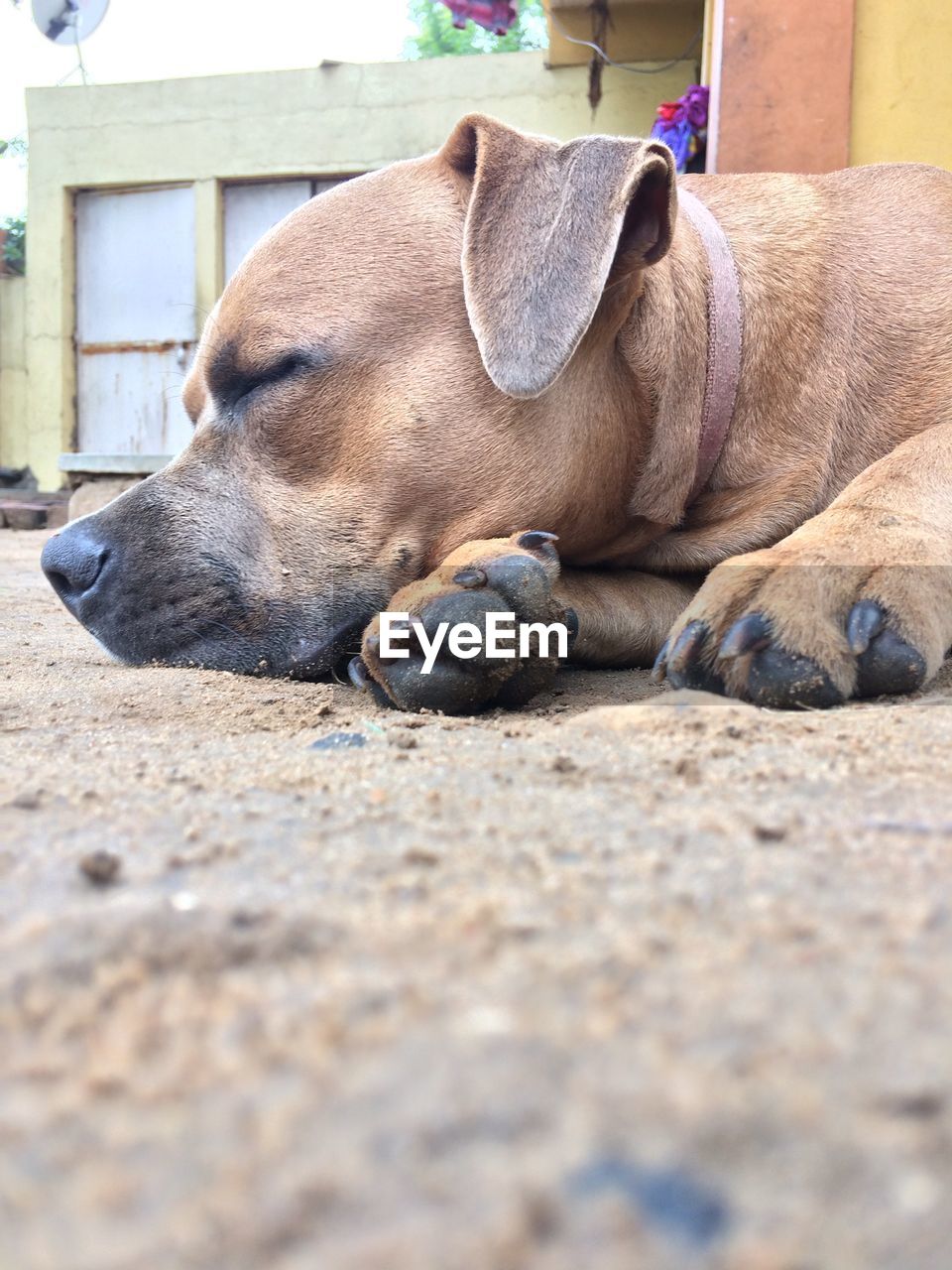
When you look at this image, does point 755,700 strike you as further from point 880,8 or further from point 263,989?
point 880,8

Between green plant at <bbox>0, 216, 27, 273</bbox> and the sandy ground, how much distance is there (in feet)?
44.8

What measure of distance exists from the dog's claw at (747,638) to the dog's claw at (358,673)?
25.4 inches

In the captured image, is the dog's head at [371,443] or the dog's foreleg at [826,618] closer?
the dog's foreleg at [826,618]

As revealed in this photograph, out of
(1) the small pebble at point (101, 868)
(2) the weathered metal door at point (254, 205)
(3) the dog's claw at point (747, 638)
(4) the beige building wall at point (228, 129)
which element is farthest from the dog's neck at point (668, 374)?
(2) the weathered metal door at point (254, 205)

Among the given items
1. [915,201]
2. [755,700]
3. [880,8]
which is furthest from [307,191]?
[755,700]

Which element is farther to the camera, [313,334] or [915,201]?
[915,201]

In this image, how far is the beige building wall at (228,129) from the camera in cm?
908

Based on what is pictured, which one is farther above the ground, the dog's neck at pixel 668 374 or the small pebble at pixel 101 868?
the dog's neck at pixel 668 374

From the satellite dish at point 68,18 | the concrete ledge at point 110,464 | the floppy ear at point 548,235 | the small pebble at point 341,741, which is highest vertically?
the satellite dish at point 68,18

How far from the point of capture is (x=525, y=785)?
106 centimetres

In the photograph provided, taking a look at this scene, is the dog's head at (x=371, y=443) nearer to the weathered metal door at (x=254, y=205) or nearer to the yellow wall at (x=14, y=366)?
the weathered metal door at (x=254, y=205)

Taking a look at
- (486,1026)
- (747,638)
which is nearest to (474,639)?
(747,638)

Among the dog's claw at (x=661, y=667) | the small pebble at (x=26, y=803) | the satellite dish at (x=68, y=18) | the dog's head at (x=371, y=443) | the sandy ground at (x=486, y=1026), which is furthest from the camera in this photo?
the satellite dish at (x=68, y=18)

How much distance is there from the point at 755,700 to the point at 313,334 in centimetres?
111
